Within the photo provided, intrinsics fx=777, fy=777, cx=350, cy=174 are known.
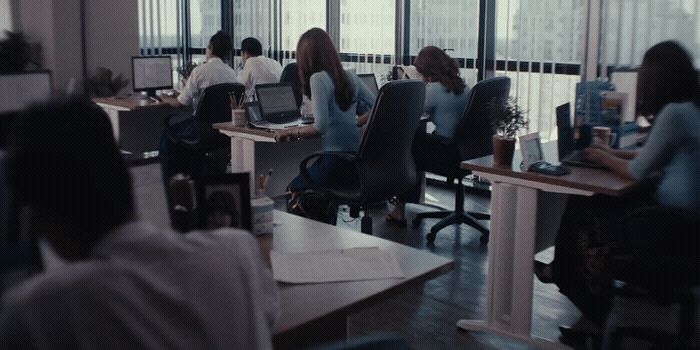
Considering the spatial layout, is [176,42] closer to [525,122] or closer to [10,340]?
[525,122]

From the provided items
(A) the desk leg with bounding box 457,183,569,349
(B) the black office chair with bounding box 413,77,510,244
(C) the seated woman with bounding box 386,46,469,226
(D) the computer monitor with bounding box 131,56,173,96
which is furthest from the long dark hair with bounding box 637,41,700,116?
(D) the computer monitor with bounding box 131,56,173,96

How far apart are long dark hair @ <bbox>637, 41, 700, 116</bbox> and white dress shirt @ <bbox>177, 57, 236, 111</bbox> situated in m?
3.69

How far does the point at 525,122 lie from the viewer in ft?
10.4

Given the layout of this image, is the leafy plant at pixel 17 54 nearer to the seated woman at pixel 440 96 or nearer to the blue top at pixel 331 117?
the blue top at pixel 331 117

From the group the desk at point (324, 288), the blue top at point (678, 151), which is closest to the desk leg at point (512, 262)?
the blue top at point (678, 151)

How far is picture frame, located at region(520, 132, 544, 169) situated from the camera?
3064 mm

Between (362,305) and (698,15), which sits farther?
(698,15)

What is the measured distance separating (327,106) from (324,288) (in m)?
2.42

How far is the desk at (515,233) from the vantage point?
9.83ft

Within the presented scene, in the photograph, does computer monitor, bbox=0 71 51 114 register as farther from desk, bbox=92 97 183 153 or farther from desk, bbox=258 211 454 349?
desk, bbox=92 97 183 153

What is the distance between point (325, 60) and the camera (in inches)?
165

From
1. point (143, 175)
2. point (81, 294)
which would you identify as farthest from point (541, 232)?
point (81, 294)

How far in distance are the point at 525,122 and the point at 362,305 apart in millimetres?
1651

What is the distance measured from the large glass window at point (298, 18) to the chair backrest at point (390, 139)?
12.6 ft
